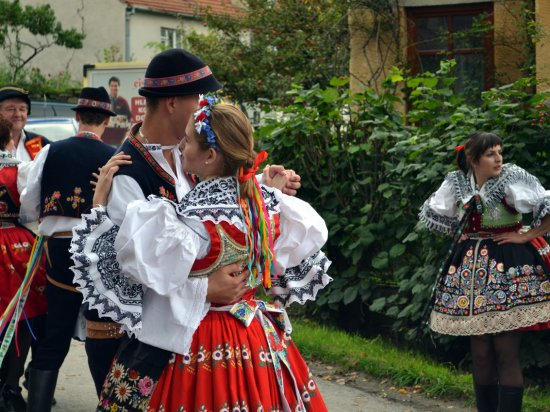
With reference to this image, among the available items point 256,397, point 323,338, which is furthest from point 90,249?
point 323,338

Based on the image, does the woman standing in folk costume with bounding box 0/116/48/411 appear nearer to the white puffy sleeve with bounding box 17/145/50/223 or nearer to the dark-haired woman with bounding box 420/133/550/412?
the white puffy sleeve with bounding box 17/145/50/223

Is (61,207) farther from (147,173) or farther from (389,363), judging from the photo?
(389,363)

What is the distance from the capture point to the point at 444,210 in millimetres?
5859

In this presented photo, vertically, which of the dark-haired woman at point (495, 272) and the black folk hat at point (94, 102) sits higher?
the black folk hat at point (94, 102)

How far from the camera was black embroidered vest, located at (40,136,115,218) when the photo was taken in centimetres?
518

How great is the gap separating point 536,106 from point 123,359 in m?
3.88

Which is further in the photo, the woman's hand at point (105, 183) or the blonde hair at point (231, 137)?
the woman's hand at point (105, 183)

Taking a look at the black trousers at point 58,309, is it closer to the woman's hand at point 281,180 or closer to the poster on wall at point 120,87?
the woman's hand at point 281,180

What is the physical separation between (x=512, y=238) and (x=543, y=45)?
8.99 ft

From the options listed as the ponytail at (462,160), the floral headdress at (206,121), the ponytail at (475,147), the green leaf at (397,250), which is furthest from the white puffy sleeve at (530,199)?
the floral headdress at (206,121)

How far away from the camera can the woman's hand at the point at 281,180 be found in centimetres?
361

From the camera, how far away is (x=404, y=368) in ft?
21.6

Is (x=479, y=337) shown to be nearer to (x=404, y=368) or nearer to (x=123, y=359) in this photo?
(x=404, y=368)

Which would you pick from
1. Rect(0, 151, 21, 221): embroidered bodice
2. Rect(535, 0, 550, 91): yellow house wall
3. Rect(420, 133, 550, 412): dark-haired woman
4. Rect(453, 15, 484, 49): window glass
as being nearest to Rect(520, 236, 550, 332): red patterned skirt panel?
Rect(420, 133, 550, 412): dark-haired woman
